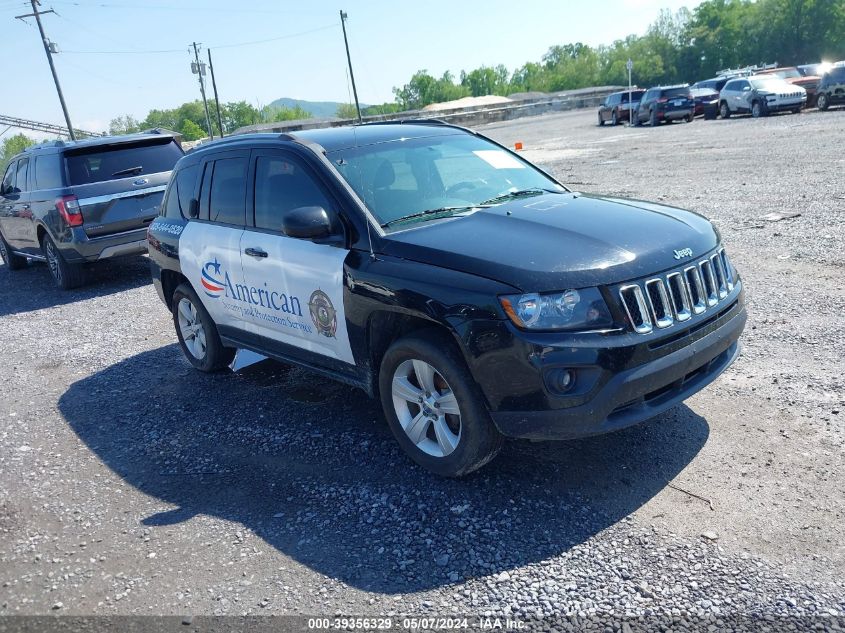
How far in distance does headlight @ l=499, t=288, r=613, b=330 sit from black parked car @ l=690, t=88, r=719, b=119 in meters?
32.6

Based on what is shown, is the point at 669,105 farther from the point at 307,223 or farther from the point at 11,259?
the point at 307,223

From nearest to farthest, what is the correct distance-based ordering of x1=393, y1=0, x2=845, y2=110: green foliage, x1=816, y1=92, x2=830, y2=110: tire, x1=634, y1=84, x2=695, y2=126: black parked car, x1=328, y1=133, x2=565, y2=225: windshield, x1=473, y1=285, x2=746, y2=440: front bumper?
x1=473, y1=285, x2=746, y2=440: front bumper, x1=328, y1=133, x2=565, y2=225: windshield, x1=816, y1=92, x2=830, y2=110: tire, x1=634, y1=84, x2=695, y2=126: black parked car, x1=393, y1=0, x2=845, y2=110: green foliage

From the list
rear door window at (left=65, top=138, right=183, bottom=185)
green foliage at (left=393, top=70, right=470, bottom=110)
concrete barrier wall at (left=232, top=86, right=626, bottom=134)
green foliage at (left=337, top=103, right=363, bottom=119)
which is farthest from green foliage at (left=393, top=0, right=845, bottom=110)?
rear door window at (left=65, top=138, right=183, bottom=185)

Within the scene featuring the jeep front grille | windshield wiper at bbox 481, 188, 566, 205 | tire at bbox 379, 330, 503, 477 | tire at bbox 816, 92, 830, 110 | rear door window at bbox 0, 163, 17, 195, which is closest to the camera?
the jeep front grille

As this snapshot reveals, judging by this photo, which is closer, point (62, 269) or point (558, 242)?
point (558, 242)

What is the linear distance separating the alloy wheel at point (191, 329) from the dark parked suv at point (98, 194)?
14.4ft

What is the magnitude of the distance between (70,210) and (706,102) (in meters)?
30.2

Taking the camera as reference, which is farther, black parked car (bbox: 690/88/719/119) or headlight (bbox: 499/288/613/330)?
black parked car (bbox: 690/88/719/119)

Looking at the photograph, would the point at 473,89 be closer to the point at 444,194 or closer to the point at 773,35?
the point at 773,35

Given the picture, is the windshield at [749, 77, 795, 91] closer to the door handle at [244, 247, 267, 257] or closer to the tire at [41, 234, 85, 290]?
the tire at [41, 234, 85, 290]

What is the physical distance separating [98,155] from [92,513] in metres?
7.53

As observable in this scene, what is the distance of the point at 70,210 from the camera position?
10031mm

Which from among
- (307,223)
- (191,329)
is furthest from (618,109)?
(307,223)

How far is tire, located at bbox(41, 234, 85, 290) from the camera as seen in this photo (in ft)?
35.1
